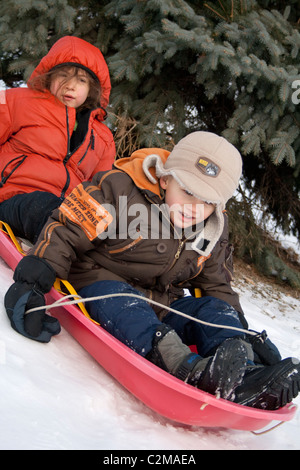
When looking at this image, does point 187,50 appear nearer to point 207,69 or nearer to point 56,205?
point 207,69

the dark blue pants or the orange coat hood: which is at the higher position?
the orange coat hood

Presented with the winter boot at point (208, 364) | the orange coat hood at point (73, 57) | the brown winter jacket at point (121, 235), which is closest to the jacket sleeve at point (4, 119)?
the orange coat hood at point (73, 57)

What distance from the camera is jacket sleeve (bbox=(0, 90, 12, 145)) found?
7.82 feet

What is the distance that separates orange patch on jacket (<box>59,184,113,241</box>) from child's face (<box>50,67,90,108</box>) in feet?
3.60

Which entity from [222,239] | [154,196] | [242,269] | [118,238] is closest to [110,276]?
[118,238]

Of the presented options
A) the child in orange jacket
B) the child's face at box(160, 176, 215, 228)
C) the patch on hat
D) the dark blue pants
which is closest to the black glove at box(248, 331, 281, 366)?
the dark blue pants

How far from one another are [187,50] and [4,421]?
2782mm

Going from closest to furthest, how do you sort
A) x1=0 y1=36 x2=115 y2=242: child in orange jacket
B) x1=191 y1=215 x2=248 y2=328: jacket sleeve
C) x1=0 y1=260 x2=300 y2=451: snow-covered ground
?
1. x1=0 y1=260 x2=300 y2=451: snow-covered ground
2. x1=191 y1=215 x2=248 y2=328: jacket sleeve
3. x1=0 y1=36 x2=115 y2=242: child in orange jacket

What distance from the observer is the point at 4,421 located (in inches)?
40.2

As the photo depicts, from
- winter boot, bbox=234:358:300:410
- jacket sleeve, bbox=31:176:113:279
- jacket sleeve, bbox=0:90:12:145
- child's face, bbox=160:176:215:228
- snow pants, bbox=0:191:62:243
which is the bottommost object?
snow pants, bbox=0:191:62:243

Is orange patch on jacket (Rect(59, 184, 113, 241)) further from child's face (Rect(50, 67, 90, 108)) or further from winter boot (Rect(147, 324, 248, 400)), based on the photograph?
child's face (Rect(50, 67, 90, 108))

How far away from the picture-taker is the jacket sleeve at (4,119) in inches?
93.8

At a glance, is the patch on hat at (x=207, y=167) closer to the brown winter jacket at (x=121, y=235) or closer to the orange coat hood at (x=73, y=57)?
the brown winter jacket at (x=121, y=235)

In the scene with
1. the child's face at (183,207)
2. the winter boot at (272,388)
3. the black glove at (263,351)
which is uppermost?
the child's face at (183,207)
